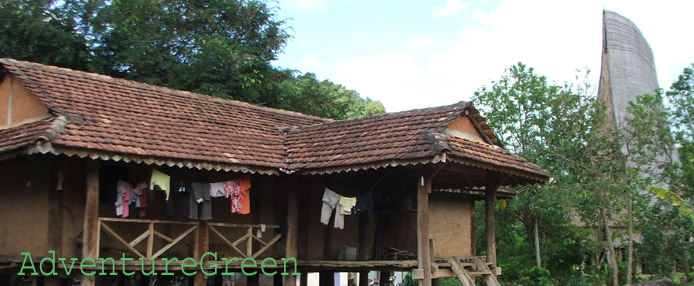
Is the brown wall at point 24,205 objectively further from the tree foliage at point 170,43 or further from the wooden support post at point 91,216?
the tree foliage at point 170,43

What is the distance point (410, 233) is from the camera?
14.1 meters

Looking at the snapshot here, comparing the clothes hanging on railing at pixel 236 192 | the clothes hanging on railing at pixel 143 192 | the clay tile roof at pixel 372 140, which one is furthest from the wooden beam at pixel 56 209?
the clay tile roof at pixel 372 140

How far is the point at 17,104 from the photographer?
11953mm

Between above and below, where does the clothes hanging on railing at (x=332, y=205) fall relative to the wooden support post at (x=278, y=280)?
above

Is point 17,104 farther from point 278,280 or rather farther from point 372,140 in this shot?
point 278,280

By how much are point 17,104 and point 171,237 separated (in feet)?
11.8

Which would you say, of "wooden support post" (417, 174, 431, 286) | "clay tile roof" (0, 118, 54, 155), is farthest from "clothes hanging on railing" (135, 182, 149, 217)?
"wooden support post" (417, 174, 431, 286)

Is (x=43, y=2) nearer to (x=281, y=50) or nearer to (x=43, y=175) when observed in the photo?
(x=281, y=50)

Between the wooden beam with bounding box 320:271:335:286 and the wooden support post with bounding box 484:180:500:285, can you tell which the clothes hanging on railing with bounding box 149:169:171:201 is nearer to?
the wooden beam with bounding box 320:271:335:286

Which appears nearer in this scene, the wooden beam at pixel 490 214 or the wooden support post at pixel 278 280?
the wooden beam at pixel 490 214

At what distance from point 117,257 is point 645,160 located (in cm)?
1599

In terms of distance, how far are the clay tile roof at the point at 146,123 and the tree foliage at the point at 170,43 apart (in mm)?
8137

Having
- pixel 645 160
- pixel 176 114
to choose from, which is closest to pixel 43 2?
pixel 176 114

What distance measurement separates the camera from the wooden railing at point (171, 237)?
35.7ft
